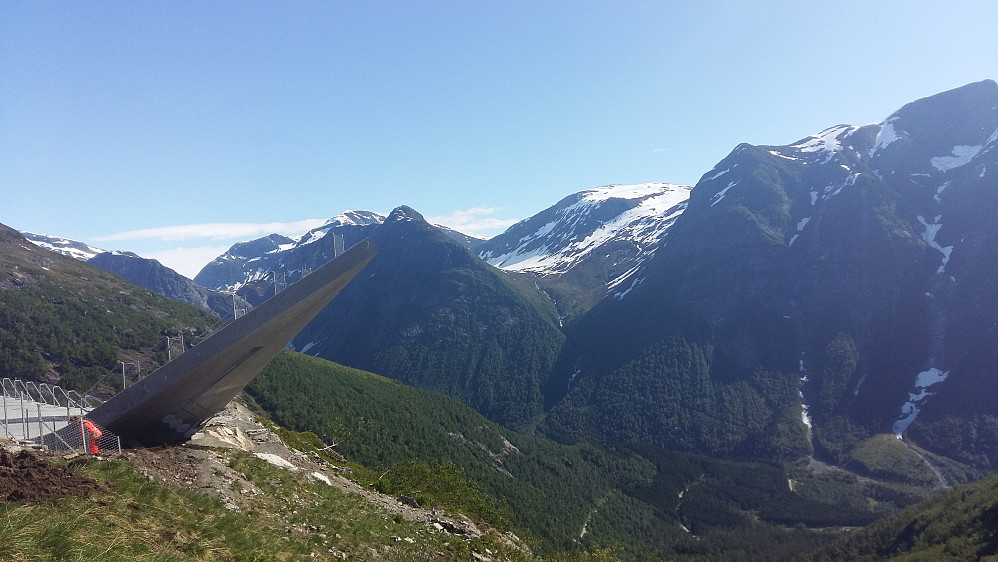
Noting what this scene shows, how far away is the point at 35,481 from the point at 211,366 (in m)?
8.42

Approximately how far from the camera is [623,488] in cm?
15450

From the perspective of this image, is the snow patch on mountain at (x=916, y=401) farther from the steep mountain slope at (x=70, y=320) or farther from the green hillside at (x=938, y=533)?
the steep mountain slope at (x=70, y=320)

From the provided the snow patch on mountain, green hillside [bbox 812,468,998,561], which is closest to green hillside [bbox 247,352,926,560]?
green hillside [bbox 812,468,998,561]

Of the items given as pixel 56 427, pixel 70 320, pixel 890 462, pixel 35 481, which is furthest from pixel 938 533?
pixel 70 320

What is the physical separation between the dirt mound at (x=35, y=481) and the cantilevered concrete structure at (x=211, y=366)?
5.92m

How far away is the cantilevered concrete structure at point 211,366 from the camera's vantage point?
1988 cm

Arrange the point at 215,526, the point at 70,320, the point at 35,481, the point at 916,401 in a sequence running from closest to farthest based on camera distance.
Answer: the point at 35,481 < the point at 215,526 < the point at 70,320 < the point at 916,401

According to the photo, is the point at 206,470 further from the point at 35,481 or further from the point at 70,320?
the point at 70,320

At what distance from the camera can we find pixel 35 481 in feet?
40.3

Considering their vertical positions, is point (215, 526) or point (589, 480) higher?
point (215, 526)

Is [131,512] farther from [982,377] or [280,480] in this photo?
[982,377]

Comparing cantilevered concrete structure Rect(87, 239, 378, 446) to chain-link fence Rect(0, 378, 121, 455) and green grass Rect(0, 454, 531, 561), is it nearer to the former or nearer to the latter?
chain-link fence Rect(0, 378, 121, 455)

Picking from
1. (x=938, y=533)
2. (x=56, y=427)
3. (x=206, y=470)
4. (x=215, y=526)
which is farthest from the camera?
(x=938, y=533)

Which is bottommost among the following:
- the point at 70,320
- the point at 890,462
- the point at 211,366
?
the point at 890,462
